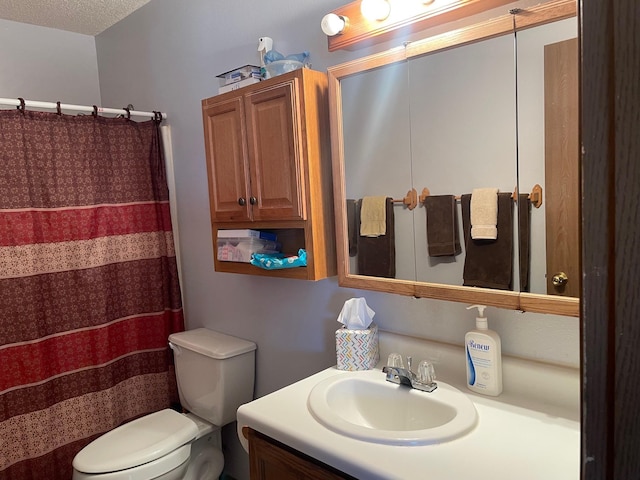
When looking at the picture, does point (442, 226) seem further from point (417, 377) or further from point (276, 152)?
point (276, 152)

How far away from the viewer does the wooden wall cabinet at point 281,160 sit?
1.55 m

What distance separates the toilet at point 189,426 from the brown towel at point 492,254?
3.74 ft

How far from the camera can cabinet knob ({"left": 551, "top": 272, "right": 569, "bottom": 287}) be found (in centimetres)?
112

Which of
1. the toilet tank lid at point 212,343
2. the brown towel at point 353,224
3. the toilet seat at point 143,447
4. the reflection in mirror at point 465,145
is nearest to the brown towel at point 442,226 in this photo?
the reflection in mirror at point 465,145

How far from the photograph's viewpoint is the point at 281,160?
1.60 metres

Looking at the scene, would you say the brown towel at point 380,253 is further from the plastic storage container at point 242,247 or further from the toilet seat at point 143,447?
the toilet seat at point 143,447

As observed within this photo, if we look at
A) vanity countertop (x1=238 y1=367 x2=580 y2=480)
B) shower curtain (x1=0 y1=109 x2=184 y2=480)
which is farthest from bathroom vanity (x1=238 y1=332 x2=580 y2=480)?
shower curtain (x1=0 y1=109 x2=184 y2=480)

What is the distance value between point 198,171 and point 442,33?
137cm

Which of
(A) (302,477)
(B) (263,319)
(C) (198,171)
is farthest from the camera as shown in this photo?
(C) (198,171)

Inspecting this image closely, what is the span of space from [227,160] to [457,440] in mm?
1225

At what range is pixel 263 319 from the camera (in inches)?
81.6

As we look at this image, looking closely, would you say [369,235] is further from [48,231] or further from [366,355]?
[48,231]

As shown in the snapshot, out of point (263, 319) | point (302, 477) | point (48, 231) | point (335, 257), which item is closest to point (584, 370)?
point (302, 477)

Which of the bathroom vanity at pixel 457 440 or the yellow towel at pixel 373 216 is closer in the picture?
the bathroom vanity at pixel 457 440
